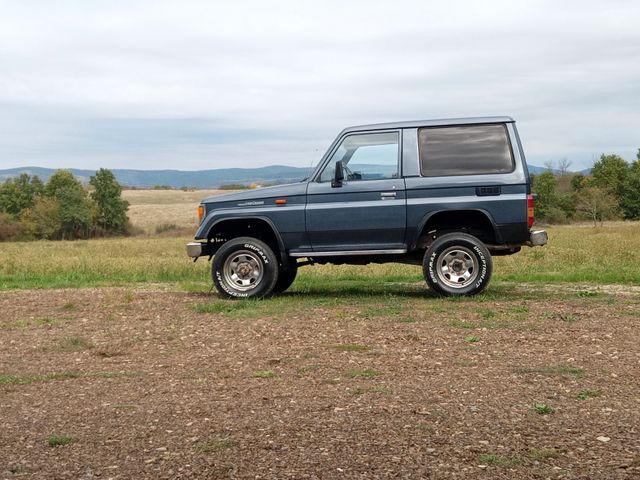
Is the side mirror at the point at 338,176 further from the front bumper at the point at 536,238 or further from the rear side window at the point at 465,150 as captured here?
the front bumper at the point at 536,238

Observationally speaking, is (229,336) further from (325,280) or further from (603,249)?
(603,249)

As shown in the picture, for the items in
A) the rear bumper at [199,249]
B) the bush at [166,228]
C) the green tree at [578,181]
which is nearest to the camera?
the rear bumper at [199,249]

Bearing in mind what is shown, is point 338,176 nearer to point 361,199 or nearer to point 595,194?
point 361,199

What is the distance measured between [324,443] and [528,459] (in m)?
1.08

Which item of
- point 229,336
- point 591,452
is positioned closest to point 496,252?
point 229,336

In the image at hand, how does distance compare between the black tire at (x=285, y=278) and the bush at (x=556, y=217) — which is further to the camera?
the bush at (x=556, y=217)

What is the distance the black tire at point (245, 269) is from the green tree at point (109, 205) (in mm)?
78747

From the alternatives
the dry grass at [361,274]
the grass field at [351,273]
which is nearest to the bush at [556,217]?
the dry grass at [361,274]

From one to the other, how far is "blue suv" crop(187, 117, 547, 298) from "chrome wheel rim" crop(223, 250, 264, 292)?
0.04 feet

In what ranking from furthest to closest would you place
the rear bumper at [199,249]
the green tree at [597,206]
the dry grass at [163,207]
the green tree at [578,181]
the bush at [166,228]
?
the green tree at [578,181]
the dry grass at [163,207]
the green tree at [597,206]
the bush at [166,228]
the rear bumper at [199,249]

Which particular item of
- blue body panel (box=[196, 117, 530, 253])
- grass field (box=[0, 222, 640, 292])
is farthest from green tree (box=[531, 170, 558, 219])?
blue body panel (box=[196, 117, 530, 253])

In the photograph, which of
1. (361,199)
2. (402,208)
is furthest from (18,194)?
(402,208)

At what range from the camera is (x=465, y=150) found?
10195 millimetres

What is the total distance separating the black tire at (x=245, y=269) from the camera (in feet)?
34.7
